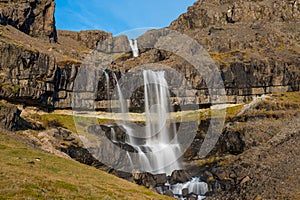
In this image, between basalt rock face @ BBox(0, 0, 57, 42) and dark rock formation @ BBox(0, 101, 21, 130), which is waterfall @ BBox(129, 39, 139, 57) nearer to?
basalt rock face @ BBox(0, 0, 57, 42)

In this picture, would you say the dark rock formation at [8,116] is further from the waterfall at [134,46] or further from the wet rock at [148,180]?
the waterfall at [134,46]

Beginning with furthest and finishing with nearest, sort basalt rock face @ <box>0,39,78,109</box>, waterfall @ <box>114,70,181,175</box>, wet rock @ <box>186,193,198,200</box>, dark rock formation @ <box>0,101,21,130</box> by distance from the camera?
basalt rock face @ <box>0,39,78,109</box> < waterfall @ <box>114,70,181,175</box> < dark rock formation @ <box>0,101,21,130</box> < wet rock @ <box>186,193,198,200</box>

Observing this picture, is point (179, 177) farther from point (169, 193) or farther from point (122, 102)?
point (122, 102)

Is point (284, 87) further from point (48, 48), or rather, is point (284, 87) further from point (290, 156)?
point (48, 48)

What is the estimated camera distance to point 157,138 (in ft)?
304

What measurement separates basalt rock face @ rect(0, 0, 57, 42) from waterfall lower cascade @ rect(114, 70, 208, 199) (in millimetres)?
85512

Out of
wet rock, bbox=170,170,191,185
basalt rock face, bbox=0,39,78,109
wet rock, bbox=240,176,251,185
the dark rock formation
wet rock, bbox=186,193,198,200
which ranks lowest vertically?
wet rock, bbox=186,193,198,200

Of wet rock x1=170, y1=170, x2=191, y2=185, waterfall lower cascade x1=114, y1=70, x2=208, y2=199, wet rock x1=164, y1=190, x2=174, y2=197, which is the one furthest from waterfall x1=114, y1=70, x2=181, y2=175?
wet rock x1=164, y1=190, x2=174, y2=197

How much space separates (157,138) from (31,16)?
11797cm

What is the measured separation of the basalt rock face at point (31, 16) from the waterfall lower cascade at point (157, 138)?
85.5 meters

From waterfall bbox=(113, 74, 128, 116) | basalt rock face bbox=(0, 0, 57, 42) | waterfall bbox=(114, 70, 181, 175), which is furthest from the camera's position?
basalt rock face bbox=(0, 0, 57, 42)

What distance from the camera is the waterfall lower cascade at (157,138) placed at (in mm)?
54806

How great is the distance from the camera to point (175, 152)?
7912cm

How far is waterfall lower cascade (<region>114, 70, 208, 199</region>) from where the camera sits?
2158 inches
